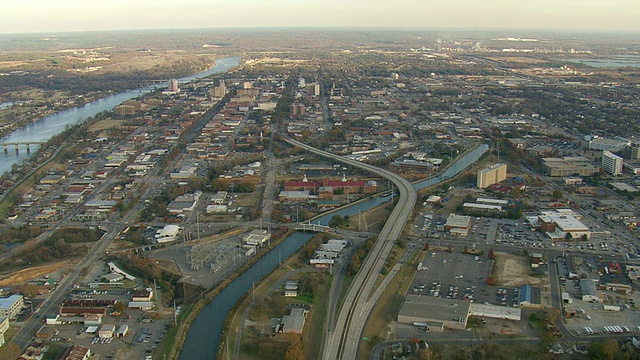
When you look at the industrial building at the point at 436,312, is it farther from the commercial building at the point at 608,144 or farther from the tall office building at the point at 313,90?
the tall office building at the point at 313,90

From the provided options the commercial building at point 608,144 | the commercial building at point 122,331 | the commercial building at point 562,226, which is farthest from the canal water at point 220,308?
the commercial building at point 608,144

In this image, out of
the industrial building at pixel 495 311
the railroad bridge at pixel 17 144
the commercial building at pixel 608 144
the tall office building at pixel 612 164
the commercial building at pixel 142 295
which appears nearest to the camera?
the industrial building at pixel 495 311

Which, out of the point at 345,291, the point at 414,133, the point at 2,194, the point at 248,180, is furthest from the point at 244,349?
the point at 414,133

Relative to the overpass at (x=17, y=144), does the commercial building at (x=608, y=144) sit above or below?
above

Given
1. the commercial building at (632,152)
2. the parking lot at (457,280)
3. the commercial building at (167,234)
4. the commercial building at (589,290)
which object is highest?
the commercial building at (632,152)

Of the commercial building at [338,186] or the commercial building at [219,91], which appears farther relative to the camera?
the commercial building at [219,91]

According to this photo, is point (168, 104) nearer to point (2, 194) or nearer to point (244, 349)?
point (2, 194)

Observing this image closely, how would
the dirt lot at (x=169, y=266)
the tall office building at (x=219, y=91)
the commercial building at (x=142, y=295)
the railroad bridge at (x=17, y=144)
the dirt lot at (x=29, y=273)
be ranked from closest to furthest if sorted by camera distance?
the commercial building at (x=142, y=295)
the dirt lot at (x=29, y=273)
the dirt lot at (x=169, y=266)
the railroad bridge at (x=17, y=144)
the tall office building at (x=219, y=91)
